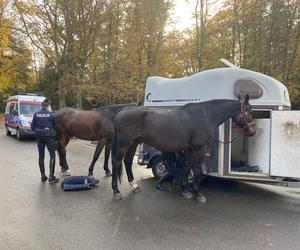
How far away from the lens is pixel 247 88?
257 inches

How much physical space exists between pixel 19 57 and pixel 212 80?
29.5 metres

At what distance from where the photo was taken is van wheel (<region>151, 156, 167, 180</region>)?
765 centimetres

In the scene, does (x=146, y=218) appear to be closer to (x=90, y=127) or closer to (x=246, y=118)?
(x=246, y=118)

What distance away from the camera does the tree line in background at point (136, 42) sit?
19141 millimetres

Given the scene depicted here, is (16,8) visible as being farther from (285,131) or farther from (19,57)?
(285,131)

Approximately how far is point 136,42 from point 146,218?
16723 mm

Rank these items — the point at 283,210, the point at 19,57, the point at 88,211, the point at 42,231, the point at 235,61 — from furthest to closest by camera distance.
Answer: the point at 19,57 → the point at 235,61 → the point at 283,210 → the point at 88,211 → the point at 42,231

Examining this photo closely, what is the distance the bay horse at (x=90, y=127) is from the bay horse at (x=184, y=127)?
5.62 ft

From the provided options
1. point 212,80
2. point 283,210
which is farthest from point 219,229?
point 212,80

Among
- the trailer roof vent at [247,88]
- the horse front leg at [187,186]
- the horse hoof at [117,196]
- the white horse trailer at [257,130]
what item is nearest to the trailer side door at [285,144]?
the white horse trailer at [257,130]

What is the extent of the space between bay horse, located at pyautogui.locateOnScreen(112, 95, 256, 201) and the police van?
35.7 feet

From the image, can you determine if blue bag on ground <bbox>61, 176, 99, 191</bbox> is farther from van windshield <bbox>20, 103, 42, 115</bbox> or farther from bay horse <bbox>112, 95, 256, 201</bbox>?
van windshield <bbox>20, 103, 42, 115</bbox>

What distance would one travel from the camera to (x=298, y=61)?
1917 centimetres

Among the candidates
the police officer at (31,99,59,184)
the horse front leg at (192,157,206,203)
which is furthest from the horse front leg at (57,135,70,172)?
the horse front leg at (192,157,206,203)
